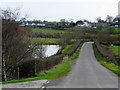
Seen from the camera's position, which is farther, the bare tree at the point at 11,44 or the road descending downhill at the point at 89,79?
the bare tree at the point at 11,44

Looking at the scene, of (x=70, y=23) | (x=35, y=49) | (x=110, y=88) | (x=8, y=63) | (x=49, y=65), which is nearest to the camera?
(x=110, y=88)

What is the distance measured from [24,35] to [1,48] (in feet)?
16.2

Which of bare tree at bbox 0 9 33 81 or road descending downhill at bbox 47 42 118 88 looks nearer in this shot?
road descending downhill at bbox 47 42 118 88

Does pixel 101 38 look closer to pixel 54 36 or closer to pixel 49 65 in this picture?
pixel 54 36

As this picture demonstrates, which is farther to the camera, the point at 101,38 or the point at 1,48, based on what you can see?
the point at 101,38

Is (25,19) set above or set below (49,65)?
above

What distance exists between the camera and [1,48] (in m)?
23.3

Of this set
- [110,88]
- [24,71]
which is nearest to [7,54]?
[24,71]

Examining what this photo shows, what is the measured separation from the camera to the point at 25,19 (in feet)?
92.6

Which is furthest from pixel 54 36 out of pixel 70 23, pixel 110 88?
pixel 110 88

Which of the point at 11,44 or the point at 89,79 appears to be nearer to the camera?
the point at 89,79

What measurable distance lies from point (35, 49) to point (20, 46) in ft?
5.63

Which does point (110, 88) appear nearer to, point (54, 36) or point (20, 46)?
point (20, 46)

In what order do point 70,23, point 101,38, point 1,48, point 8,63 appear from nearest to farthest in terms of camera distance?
point 1,48, point 8,63, point 101,38, point 70,23
